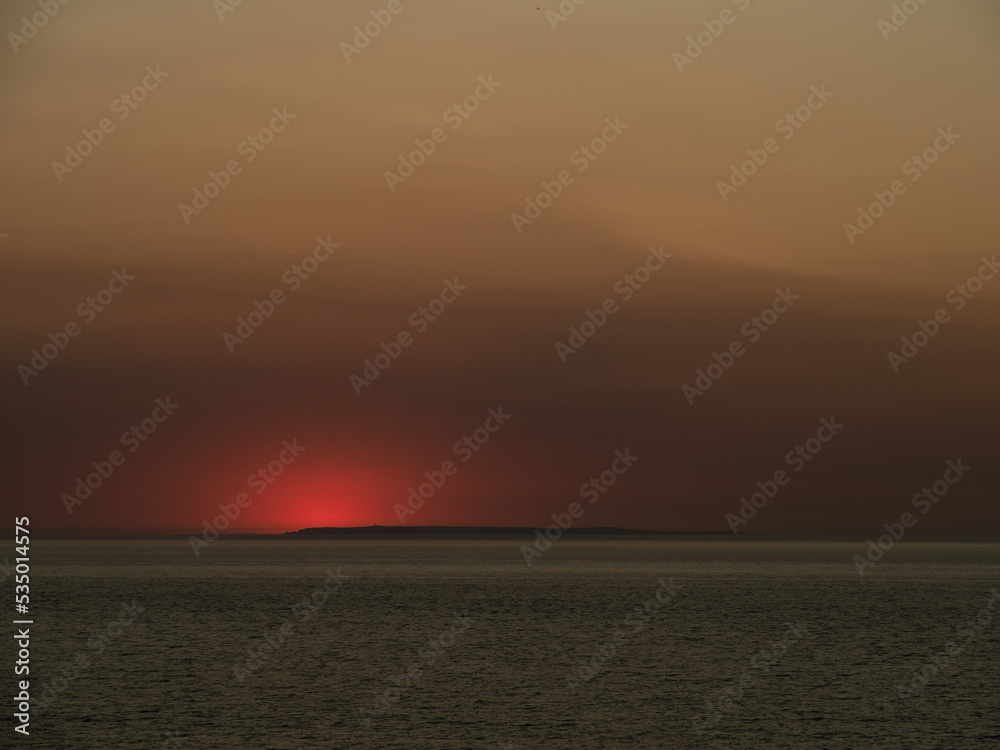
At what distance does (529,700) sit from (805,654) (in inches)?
1076

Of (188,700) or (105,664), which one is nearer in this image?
(188,700)

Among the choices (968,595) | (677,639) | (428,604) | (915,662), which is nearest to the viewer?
(915,662)

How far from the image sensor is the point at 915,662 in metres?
70.8

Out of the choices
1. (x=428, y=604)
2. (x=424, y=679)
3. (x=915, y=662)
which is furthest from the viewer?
(x=428, y=604)

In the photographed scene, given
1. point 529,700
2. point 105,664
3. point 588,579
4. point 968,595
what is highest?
point 588,579

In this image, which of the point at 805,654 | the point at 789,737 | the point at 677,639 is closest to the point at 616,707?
the point at 789,737

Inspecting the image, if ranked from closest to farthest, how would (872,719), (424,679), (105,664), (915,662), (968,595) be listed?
(872,719)
(424,679)
(105,664)
(915,662)
(968,595)

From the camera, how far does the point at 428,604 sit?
122 metres

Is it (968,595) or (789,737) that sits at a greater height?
(968,595)

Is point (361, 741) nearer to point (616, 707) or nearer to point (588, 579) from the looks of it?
point (616, 707)

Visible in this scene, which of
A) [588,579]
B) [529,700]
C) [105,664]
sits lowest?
[529,700]

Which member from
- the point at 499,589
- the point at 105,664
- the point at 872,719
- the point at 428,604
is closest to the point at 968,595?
the point at 499,589

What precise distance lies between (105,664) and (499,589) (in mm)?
94770

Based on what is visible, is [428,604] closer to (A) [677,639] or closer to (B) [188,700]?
(A) [677,639]
